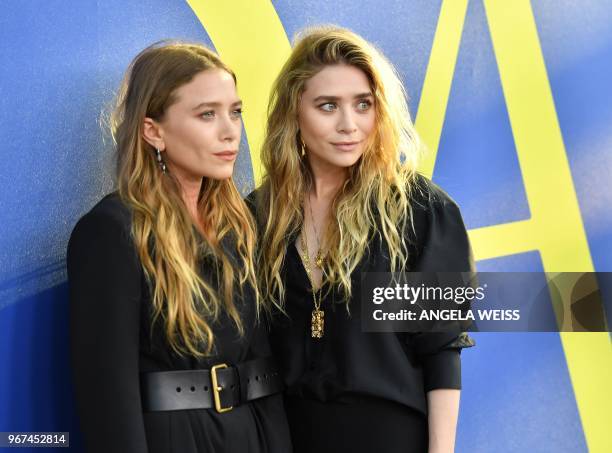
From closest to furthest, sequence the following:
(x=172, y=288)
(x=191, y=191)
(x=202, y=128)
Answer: (x=172, y=288)
(x=202, y=128)
(x=191, y=191)

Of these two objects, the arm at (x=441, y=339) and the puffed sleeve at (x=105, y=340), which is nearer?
the puffed sleeve at (x=105, y=340)

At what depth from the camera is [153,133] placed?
2.64 metres

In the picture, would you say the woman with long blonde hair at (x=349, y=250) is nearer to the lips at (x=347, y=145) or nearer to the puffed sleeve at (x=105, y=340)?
the lips at (x=347, y=145)

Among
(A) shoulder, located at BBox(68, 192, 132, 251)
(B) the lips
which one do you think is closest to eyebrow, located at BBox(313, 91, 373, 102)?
(B) the lips

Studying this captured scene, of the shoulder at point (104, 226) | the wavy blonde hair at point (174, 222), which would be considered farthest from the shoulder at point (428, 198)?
the shoulder at point (104, 226)

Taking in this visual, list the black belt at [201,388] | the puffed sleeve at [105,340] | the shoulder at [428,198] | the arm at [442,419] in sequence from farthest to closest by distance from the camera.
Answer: the shoulder at [428,198] → the arm at [442,419] → the black belt at [201,388] → the puffed sleeve at [105,340]

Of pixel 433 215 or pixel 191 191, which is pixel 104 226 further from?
pixel 433 215

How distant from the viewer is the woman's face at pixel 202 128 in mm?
2617

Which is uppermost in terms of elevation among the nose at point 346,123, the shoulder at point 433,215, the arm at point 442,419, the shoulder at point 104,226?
the nose at point 346,123

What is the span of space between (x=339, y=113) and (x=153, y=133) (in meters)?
0.52

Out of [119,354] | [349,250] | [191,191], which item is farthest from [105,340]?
[349,250]

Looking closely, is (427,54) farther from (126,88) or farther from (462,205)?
(126,88)

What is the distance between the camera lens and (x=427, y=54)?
3449 millimetres

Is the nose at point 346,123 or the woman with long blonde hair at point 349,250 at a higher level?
the nose at point 346,123
